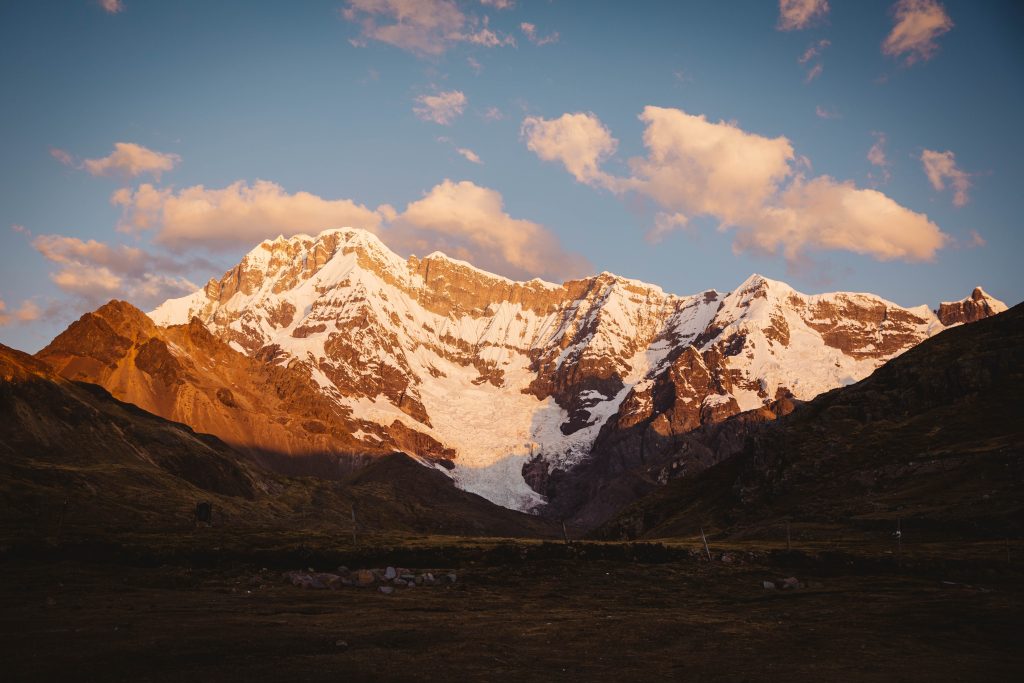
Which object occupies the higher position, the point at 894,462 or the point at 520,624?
the point at 894,462

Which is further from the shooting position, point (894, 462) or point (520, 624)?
point (894, 462)

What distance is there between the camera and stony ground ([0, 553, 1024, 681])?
33250 millimetres

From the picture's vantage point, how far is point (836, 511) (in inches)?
4067

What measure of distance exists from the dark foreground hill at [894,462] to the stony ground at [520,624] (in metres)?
31.7

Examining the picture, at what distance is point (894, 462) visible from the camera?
11438 centimetres

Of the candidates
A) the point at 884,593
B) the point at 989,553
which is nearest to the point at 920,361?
the point at 989,553

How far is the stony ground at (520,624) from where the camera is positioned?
109ft

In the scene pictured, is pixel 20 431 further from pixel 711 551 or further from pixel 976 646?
pixel 976 646

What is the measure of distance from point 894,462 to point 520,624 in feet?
291

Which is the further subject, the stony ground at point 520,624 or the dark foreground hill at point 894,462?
the dark foreground hill at point 894,462

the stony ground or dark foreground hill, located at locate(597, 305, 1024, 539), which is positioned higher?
dark foreground hill, located at locate(597, 305, 1024, 539)

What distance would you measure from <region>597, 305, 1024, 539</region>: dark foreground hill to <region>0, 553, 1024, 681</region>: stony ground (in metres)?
31.7

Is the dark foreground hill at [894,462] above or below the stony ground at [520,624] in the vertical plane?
above

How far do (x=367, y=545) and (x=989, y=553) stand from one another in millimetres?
52963
